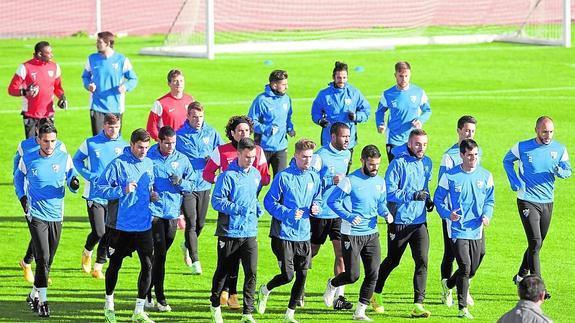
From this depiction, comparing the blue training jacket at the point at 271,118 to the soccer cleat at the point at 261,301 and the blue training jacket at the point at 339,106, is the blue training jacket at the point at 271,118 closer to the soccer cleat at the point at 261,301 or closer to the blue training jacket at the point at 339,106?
the blue training jacket at the point at 339,106

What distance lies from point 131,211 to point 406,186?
313 cm

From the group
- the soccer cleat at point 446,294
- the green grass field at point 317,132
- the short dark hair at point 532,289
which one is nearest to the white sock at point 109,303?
the green grass field at point 317,132

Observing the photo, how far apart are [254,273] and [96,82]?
8.48 m

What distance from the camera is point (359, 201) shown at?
1454 centimetres

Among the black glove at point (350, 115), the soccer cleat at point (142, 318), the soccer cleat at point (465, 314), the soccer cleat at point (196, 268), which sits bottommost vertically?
the soccer cleat at point (142, 318)

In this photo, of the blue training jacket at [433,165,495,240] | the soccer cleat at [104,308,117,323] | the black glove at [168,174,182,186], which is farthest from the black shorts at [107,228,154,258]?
the blue training jacket at [433,165,495,240]

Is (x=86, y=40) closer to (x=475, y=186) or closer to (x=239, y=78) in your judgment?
(x=239, y=78)

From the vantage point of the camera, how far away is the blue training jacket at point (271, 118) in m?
18.6

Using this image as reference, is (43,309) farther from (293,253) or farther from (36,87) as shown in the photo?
(36,87)

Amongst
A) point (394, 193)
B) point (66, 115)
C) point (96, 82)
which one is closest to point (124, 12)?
point (66, 115)

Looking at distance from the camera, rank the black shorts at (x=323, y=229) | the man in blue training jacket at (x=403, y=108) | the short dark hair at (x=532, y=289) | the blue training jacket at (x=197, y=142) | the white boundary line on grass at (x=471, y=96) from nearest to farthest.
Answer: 1. the short dark hair at (x=532, y=289)
2. the black shorts at (x=323, y=229)
3. the blue training jacket at (x=197, y=142)
4. the man in blue training jacket at (x=403, y=108)
5. the white boundary line on grass at (x=471, y=96)

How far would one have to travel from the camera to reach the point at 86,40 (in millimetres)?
43812

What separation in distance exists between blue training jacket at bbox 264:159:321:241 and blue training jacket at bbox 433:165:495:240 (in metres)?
1.53

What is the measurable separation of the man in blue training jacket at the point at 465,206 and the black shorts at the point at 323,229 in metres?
1.44
